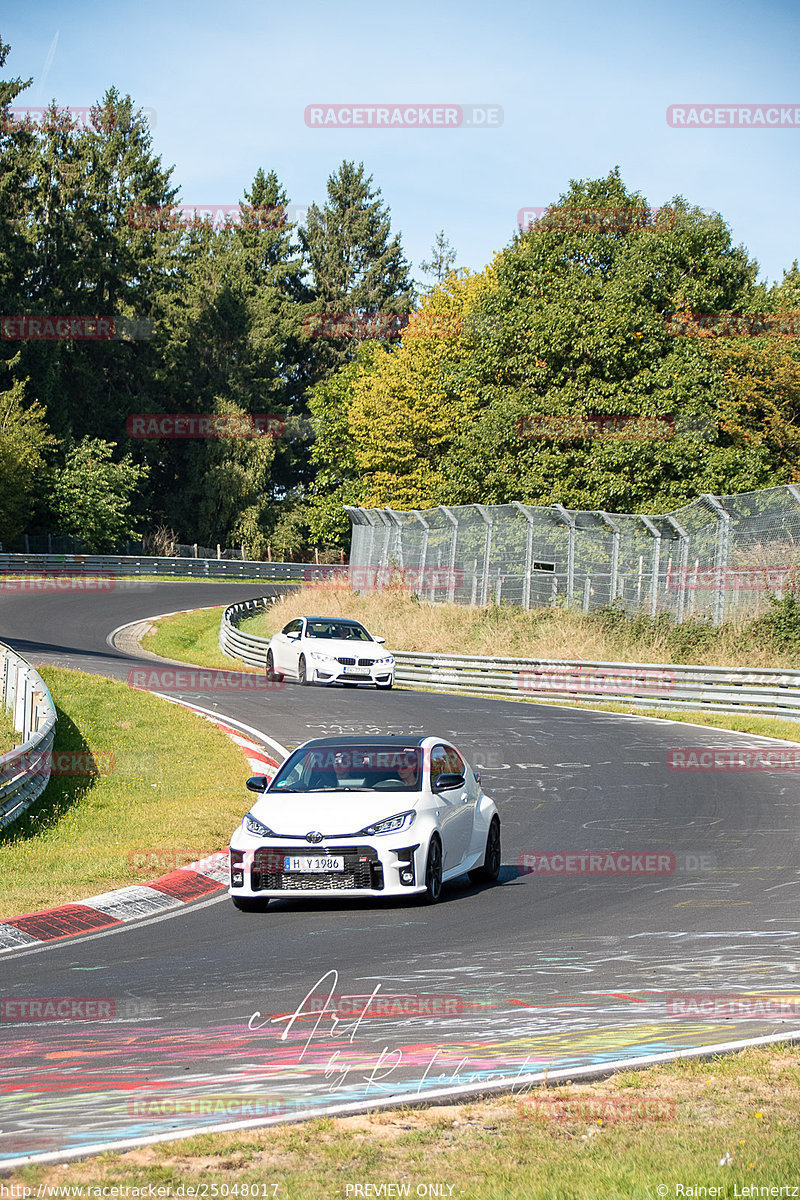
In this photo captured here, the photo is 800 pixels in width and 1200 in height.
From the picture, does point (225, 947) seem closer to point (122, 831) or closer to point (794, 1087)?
point (794, 1087)

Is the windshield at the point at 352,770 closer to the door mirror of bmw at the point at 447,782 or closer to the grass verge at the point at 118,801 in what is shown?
the door mirror of bmw at the point at 447,782

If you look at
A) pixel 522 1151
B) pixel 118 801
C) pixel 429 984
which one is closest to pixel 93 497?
pixel 118 801

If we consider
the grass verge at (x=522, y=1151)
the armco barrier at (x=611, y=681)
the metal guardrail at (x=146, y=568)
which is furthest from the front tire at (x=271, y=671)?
the grass verge at (x=522, y=1151)

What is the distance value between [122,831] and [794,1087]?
10.1 meters

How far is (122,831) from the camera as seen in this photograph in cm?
1470

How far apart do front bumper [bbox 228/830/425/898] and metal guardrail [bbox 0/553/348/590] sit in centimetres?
4678

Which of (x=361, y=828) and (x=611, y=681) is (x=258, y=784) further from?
(x=611, y=681)

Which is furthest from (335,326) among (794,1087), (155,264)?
(794,1087)

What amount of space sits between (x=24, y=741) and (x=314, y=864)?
26.4ft

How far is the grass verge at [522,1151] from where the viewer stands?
4.56 meters

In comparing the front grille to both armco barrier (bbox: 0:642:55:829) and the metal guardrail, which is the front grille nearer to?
armco barrier (bbox: 0:642:55:829)

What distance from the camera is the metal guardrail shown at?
64.6 metres

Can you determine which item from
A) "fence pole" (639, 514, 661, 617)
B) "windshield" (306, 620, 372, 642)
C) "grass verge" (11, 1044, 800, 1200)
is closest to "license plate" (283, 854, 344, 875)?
"grass verge" (11, 1044, 800, 1200)

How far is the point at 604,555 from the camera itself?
34.6 m
